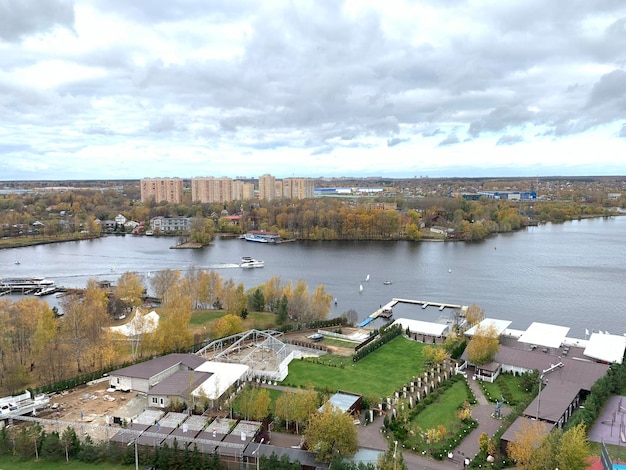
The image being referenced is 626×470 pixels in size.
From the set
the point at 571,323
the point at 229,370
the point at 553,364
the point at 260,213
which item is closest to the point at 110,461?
the point at 229,370

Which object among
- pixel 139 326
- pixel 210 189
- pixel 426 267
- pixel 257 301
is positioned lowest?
pixel 426 267

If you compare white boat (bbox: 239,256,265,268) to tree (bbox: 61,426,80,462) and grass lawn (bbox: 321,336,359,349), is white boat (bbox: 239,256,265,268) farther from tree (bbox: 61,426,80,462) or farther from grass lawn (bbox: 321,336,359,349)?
tree (bbox: 61,426,80,462)

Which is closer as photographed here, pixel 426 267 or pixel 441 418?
pixel 441 418

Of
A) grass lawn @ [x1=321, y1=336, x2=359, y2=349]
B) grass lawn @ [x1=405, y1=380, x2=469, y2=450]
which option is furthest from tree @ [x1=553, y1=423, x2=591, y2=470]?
grass lawn @ [x1=321, y1=336, x2=359, y2=349]

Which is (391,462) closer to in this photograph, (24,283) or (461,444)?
(461,444)

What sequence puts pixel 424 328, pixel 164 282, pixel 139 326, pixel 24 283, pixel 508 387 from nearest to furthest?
pixel 508 387, pixel 139 326, pixel 424 328, pixel 164 282, pixel 24 283

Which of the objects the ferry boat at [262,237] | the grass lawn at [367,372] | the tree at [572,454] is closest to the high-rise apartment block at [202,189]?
the ferry boat at [262,237]

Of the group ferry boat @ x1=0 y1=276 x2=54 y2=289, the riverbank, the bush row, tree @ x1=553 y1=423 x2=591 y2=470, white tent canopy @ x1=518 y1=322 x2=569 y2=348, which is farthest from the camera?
the riverbank

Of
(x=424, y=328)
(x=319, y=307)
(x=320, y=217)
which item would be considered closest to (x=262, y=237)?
(x=320, y=217)
